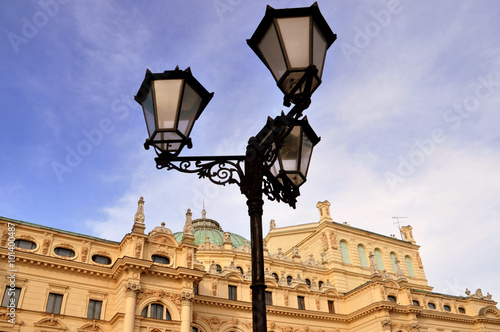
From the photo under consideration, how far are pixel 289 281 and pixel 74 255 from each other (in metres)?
20.8

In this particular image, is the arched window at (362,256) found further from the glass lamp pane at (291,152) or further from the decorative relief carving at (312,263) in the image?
the glass lamp pane at (291,152)

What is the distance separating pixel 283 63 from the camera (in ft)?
16.5

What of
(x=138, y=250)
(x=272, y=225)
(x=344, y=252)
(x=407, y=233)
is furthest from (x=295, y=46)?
(x=407, y=233)

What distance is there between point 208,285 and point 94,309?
9529mm

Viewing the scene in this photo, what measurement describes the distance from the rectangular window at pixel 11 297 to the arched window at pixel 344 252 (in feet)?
102

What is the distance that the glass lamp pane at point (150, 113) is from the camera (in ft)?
19.7

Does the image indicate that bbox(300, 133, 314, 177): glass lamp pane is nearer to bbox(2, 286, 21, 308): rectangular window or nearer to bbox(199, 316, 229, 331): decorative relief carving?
bbox(2, 286, 21, 308): rectangular window

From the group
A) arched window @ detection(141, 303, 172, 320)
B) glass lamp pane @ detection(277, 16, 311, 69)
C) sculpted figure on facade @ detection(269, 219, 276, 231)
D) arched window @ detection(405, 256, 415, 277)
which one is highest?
sculpted figure on facade @ detection(269, 219, 276, 231)

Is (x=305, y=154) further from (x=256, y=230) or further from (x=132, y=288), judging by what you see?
(x=132, y=288)

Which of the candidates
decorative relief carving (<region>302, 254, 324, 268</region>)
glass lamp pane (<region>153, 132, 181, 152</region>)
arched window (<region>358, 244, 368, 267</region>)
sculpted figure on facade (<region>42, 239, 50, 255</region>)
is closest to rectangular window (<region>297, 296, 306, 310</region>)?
decorative relief carving (<region>302, 254, 324, 268</region>)

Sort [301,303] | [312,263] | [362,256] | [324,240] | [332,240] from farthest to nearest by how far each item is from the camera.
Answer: [362,256] < [324,240] < [332,240] < [312,263] < [301,303]

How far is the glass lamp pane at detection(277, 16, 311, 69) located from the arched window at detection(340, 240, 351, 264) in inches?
1655

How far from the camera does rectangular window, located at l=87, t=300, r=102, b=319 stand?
1091 inches

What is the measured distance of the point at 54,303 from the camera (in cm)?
2694
